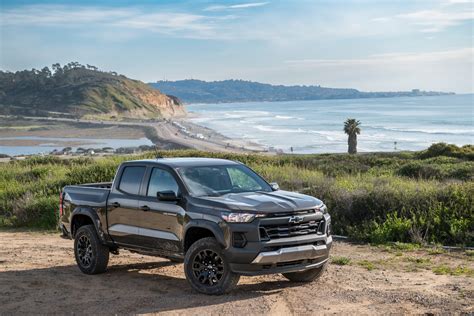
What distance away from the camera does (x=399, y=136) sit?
316 feet

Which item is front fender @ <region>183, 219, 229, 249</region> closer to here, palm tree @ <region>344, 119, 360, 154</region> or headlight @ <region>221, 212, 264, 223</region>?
headlight @ <region>221, 212, 264, 223</region>

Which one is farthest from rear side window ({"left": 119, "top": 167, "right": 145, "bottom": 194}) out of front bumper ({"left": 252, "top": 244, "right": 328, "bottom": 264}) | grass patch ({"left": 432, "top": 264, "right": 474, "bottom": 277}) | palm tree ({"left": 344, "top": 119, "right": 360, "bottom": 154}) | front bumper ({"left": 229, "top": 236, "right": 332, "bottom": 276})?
palm tree ({"left": 344, "top": 119, "right": 360, "bottom": 154})

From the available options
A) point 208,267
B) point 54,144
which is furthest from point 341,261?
point 54,144

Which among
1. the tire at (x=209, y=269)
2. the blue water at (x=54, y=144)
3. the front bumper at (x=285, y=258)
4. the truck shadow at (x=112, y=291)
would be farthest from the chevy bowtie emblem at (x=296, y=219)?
the blue water at (x=54, y=144)

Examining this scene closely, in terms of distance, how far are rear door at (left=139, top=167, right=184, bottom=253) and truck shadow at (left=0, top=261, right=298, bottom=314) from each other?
67cm

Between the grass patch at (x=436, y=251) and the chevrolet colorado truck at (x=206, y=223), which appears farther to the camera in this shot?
the grass patch at (x=436, y=251)


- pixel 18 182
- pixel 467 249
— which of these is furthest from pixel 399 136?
pixel 467 249

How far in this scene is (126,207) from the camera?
1023 cm

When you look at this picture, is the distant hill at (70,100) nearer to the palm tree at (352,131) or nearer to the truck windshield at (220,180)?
the palm tree at (352,131)

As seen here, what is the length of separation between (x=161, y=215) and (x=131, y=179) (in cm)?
104

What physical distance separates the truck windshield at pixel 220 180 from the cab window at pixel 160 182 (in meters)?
0.19

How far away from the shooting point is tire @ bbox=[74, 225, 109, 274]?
10.7 meters

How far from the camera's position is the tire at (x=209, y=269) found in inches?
344

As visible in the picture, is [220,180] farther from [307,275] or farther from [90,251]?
[90,251]
